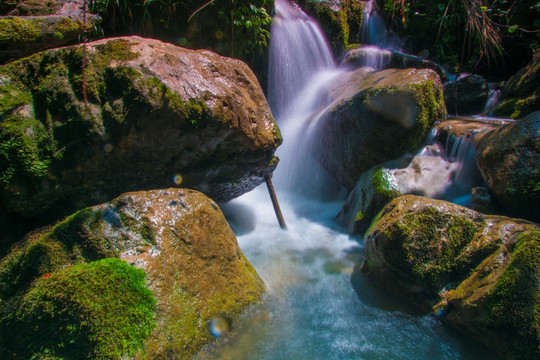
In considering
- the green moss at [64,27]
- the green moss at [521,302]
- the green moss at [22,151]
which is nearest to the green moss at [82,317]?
the green moss at [22,151]

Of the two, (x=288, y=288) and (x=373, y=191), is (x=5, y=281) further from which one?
(x=373, y=191)

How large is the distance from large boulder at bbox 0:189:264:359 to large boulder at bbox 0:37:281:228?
689mm

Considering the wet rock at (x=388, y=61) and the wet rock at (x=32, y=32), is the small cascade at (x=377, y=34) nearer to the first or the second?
the wet rock at (x=388, y=61)

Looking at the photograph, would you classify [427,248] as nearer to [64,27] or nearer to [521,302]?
[521,302]

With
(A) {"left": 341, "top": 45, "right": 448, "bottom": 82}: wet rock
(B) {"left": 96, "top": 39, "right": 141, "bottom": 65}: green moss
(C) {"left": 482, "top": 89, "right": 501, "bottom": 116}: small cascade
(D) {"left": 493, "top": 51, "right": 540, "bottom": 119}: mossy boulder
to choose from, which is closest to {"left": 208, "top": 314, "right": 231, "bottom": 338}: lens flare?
(B) {"left": 96, "top": 39, "right": 141, "bottom": 65}: green moss

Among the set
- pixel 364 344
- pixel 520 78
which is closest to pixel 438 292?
pixel 364 344

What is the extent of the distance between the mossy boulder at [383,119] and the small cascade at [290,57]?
273 centimetres

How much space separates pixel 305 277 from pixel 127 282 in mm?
2496

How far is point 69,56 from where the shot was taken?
384cm

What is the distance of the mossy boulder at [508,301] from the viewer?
2.63 m

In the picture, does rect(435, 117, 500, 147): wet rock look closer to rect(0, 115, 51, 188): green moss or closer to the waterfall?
the waterfall

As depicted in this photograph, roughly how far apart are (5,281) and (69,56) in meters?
2.77

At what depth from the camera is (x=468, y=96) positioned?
8.51 meters

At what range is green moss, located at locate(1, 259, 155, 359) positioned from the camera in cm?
242
